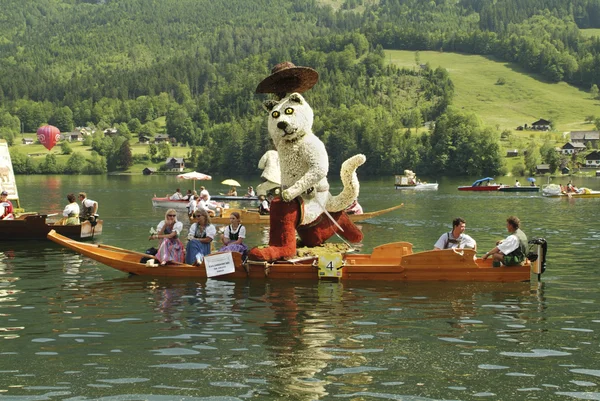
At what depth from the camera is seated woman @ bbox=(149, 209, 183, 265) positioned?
23828 mm

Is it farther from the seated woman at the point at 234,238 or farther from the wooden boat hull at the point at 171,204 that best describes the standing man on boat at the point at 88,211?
the wooden boat hull at the point at 171,204

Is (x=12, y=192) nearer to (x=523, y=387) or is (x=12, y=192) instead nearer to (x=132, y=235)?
(x=132, y=235)

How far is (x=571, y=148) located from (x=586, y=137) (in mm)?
15769

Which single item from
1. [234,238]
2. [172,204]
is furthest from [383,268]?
[172,204]

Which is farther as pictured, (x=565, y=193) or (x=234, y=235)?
(x=565, y=193)

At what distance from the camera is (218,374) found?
1420 cm

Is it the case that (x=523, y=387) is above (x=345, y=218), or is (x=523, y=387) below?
below

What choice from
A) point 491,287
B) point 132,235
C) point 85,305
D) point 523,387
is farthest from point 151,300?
point 132,235

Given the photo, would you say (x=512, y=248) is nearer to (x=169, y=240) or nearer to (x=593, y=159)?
(x=169, y=240)

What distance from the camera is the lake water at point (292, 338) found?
13.4m

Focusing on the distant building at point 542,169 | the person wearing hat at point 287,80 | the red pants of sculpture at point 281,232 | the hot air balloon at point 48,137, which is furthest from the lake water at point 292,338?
the distant building at point 542,169

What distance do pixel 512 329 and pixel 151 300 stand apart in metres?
9.53

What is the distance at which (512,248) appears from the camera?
22.4 meters

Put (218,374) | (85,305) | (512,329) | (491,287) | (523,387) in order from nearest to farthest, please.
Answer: (523,387) < (218,374) < (512,329) < (85,305) < (491,287)
